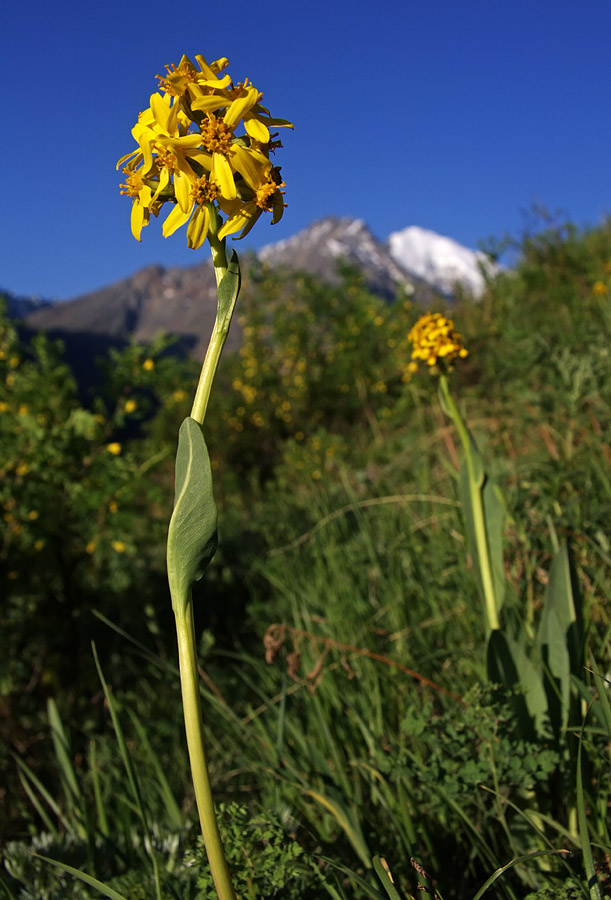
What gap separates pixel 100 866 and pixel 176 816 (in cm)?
16

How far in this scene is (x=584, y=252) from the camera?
22.4 feet

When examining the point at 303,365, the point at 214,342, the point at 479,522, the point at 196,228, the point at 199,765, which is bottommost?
the point at 199,765

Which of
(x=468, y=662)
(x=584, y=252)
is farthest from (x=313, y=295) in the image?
(x=468, y=662)

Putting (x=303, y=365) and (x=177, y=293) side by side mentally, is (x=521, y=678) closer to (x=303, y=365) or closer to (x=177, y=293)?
(x=303, y=365)

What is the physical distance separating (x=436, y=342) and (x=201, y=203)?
74cm

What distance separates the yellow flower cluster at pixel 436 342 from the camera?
139 cm

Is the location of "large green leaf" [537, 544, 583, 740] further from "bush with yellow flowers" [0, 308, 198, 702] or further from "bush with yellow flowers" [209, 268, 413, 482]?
"bush with yellow flowers" [209, 268, 413, 482]

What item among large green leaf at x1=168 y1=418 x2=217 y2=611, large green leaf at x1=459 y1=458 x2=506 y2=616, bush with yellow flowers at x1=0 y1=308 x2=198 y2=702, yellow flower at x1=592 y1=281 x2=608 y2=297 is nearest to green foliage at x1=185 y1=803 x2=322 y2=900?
large green leaf at x1=168 y1=418 x2=217 y2=611

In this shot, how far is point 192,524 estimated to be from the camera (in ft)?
2.43

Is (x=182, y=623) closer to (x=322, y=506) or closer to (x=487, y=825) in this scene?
(x=487, y=825)

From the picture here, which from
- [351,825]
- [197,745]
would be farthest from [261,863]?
[197,745]

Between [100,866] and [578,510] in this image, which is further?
[578,510]

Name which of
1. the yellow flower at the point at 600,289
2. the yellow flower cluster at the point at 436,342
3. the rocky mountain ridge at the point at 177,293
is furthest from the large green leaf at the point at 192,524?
the rocky mountain ridge at the point at 177,293

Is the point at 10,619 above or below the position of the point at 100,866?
above
